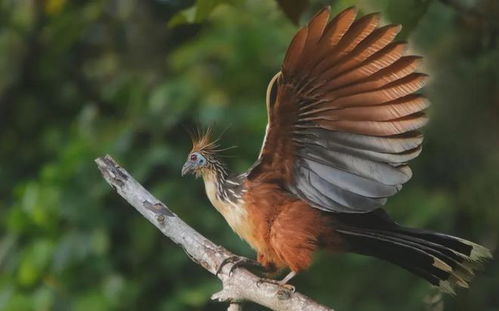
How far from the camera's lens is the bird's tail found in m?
3.44

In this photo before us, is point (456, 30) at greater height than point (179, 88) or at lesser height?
lesser

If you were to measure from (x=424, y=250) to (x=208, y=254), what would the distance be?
586 millimetres

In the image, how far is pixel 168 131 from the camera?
21.6 feet

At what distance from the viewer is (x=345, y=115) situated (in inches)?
129

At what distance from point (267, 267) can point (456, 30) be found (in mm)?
2338

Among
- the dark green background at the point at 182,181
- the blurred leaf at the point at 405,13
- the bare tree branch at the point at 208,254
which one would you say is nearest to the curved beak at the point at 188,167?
the bare tree branch at the point at 208,254

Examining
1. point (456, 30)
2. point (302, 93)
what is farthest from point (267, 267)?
point (456, 30)

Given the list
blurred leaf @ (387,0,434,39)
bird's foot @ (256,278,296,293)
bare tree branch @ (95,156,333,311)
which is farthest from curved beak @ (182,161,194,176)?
blurred leaf @ (387,0,434,39)

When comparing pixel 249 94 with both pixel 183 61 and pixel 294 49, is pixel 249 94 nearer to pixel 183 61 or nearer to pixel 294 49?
pixel 183 61

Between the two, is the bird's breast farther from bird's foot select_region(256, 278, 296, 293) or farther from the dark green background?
the dark green background

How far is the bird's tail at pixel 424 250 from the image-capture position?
3.44m

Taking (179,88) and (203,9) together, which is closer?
(203,9)

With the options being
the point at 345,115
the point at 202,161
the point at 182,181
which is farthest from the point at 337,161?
the point at 182,181

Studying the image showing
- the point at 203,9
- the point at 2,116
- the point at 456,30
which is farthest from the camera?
the point at 2,116
